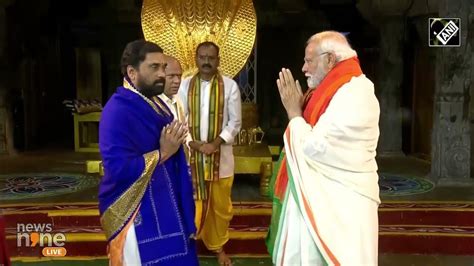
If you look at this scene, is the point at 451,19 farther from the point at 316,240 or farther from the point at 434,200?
→ the point at 316,240

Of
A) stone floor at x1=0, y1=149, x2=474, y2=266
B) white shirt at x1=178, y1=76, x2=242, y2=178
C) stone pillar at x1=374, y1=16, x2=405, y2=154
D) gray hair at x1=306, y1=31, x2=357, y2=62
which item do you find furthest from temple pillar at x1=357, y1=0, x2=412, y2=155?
gray hair at x1=306, y1=31, x2=357, y2=62

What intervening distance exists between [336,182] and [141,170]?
30.6 inches

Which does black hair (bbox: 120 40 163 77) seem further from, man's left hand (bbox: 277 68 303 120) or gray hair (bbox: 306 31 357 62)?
gray hair (bbox: 306 31 357 62)

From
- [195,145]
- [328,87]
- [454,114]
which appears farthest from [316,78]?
[454,114]

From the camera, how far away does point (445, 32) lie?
601 centimetres

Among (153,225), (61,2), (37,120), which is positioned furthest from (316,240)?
(61,2)

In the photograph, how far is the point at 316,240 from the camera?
89.0 inches

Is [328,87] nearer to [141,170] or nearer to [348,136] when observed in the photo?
[348,136]

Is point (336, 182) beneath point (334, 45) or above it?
beneath

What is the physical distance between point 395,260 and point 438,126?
2.52 meters

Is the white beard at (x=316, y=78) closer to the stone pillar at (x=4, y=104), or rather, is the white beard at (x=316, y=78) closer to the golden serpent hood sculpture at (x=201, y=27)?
the golden serpent hood sculpture at (x=201, y=27)

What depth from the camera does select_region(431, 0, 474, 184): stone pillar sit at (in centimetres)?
609

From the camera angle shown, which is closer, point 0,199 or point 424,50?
point 0,199

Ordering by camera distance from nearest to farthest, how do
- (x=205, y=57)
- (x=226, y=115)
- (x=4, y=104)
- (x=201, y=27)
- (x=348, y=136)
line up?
(x=348, y=136), (x=205, y=57), (x=226, y=115), (x=201, y=27), (x=4, y=104)
